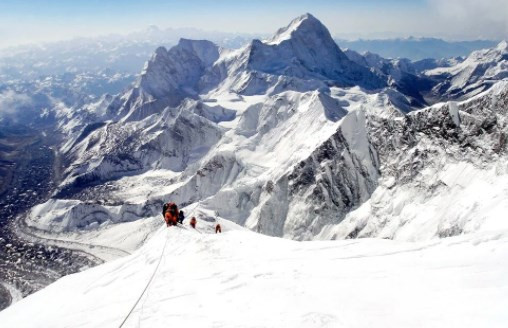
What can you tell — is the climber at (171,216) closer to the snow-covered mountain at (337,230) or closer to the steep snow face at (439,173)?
the snow-covered mountain at (337,230)

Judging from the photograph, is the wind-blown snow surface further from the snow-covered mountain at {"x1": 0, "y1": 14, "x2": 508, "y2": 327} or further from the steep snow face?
the steep snow face

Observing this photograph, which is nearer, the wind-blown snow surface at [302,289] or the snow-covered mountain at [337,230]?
the wind-blown snow surface at [302,289]

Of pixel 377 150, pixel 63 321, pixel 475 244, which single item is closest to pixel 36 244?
pixel 377 150

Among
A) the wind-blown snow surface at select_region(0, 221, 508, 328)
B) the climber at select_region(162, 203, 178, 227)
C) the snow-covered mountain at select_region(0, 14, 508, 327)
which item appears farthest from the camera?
the climber at select_region(162, 203, 178, 227)

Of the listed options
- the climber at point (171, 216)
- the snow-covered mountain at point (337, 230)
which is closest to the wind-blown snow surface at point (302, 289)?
the snow-covered mountain at point (337, 230)

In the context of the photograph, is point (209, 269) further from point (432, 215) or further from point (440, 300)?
point (432, 215)

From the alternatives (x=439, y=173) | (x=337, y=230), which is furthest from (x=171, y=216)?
(x=337, y=230)

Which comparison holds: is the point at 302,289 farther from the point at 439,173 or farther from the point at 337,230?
the point at 337,230

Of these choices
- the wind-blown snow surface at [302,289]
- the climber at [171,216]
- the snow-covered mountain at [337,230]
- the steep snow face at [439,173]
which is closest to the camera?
the wind-blown snow surface at [302,289]

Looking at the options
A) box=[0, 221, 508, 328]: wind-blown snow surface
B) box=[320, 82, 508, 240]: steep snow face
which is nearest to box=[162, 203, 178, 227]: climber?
box=[0, 221, 508, 328]: wind-blown snow surface
